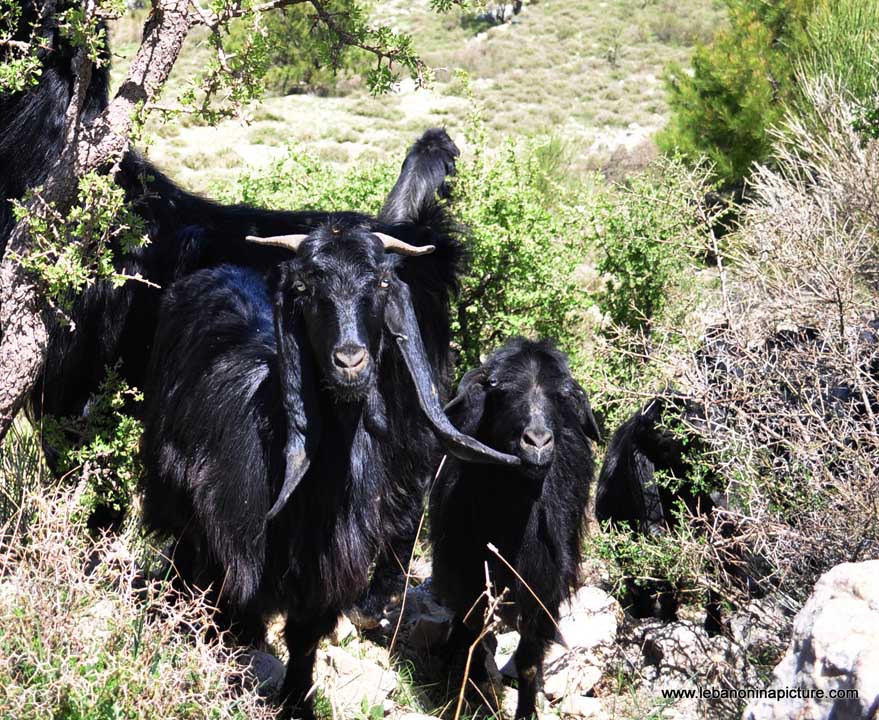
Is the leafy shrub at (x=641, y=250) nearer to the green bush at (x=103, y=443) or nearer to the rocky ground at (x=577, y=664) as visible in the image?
the rocky ground at (x=577, y=664)

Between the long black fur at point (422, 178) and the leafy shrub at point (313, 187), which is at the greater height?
the long black fur at point (422, 178)

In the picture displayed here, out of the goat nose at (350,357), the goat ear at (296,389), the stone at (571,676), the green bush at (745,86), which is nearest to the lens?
the goat nose at (350,357)

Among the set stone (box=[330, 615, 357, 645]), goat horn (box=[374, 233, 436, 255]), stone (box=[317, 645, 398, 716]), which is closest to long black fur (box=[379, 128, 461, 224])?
goat horn (box=[374, 233, 436, 255])

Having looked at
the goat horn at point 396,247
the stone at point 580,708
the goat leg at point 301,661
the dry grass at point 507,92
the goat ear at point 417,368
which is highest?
the goat horn at point 396,247

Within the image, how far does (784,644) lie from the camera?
18.0 ft

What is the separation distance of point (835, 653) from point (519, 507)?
2.35m

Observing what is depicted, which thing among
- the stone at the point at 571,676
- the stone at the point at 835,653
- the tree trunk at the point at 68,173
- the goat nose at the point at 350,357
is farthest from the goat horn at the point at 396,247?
the stone at the point at 571,676

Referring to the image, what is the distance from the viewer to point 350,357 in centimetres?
448

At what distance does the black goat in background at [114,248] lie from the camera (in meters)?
5.79

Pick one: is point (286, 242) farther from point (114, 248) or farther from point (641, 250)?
point (641, 250)

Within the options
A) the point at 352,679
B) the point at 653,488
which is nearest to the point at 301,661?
the point at 352,679

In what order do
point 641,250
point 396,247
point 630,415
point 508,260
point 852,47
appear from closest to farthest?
point 396,247, point 630,415, point 508,260, point 641,250, point 852,47

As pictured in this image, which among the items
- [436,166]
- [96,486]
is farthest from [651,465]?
[96,486]

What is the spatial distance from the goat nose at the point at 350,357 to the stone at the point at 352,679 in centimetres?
171
